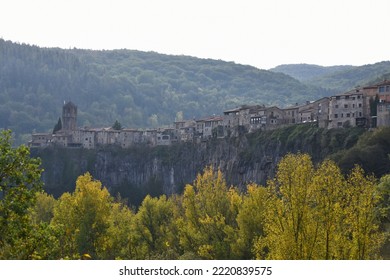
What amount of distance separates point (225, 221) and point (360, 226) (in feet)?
109

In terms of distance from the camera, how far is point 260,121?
151250 mm

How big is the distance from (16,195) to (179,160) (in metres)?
146

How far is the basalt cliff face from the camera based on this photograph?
414 feet

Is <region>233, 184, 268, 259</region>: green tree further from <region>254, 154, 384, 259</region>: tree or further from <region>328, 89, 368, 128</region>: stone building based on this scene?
<region>328, 89, 368, 128</region>: stone building

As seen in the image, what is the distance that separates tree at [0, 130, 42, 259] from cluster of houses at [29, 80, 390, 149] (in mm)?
94844

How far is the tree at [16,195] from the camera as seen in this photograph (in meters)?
26.2

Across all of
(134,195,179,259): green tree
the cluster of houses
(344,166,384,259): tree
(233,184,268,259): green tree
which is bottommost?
(134,195,179,259): green tree

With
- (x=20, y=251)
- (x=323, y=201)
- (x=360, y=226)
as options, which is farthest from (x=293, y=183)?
(x=20, y=251)

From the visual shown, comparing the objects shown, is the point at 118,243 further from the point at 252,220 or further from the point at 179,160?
the point at 179,160

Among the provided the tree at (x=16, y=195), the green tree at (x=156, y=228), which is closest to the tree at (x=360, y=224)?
the tree at (x=16, y=195)

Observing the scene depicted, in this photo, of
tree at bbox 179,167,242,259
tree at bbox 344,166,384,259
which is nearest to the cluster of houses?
tree at bbox 179,167,242,259

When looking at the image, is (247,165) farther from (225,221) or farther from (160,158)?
(225,221)

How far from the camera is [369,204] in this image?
33500 mm

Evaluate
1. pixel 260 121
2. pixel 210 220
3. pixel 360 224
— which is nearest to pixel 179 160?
pixel 260 121
